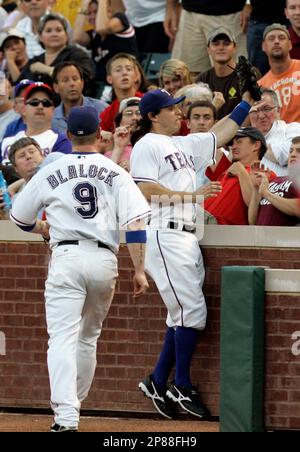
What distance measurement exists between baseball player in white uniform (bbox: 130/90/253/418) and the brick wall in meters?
0.19

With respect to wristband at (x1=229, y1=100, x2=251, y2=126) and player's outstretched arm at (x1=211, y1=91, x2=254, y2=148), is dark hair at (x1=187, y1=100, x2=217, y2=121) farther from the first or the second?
wristband at (x1=229, y1=100, x2=251, y2=126)

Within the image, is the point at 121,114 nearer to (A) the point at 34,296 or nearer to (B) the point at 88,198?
(A) the point at 34,296

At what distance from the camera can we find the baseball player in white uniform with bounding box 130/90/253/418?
351 inches

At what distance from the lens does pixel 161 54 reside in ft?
46.3

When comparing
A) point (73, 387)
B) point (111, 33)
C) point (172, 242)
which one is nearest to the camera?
point (73, 387)

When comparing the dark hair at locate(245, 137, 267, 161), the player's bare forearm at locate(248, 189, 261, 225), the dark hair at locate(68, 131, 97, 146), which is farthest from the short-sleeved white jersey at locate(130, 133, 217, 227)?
the dark hair at locate(68, 131, 97, 146)

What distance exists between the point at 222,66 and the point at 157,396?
3.93 meters

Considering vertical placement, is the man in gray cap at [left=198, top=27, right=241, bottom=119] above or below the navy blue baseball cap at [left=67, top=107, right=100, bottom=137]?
above

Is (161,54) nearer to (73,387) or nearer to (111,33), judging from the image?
(111,33)

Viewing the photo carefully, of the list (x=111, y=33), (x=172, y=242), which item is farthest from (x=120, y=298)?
(x=111, y=33)

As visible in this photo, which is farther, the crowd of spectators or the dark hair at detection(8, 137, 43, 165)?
the dark hair at detection(8, 137, 43, 165)

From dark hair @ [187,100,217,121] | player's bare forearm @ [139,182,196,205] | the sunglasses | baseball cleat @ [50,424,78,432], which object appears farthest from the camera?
the sunglasses

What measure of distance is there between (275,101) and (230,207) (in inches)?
54.6

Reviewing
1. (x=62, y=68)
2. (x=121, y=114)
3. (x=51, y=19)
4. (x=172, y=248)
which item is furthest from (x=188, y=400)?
(x=51, y=19)
